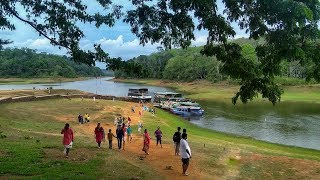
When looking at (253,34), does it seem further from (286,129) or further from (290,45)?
(286,129)

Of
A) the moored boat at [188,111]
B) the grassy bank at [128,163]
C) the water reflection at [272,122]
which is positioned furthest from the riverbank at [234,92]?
the grassy bank at [128,163]

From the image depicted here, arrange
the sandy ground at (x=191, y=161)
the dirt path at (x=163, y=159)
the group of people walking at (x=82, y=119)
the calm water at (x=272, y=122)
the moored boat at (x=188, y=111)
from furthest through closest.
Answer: the moored boat at (x=188, y=111) < the calm water at (x=272, y=122) < the group of people walking at (x=82, y=119) < the sandy ground at (x=191, y=161) < the dirt path at (x=163, y=159)

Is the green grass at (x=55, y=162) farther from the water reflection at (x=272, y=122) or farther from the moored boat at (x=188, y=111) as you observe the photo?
the moored boat at (x=188, y=111)


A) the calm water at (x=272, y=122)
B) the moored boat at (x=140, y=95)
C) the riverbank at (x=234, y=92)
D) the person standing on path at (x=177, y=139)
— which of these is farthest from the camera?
the riverbank at (x=234, y=92)

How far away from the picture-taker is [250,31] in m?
15.0

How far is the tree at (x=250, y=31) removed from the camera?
1311cm

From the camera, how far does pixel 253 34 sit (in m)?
15.0

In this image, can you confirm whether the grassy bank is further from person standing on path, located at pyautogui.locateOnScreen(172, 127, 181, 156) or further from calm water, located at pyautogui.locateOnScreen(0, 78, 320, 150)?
calm water, located at pyautogui.locateOnScreen(0, 78, 320, 150)

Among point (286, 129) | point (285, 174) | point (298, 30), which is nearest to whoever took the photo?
point (298, 30)

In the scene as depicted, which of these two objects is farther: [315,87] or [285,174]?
[315,87]

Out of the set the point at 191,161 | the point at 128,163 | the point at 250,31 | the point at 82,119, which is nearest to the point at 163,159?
the point at 191,161

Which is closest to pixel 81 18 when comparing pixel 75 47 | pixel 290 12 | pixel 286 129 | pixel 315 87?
pixel 75 47

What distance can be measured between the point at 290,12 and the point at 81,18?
7839mm

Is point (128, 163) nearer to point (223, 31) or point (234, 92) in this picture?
point (223, 31)
